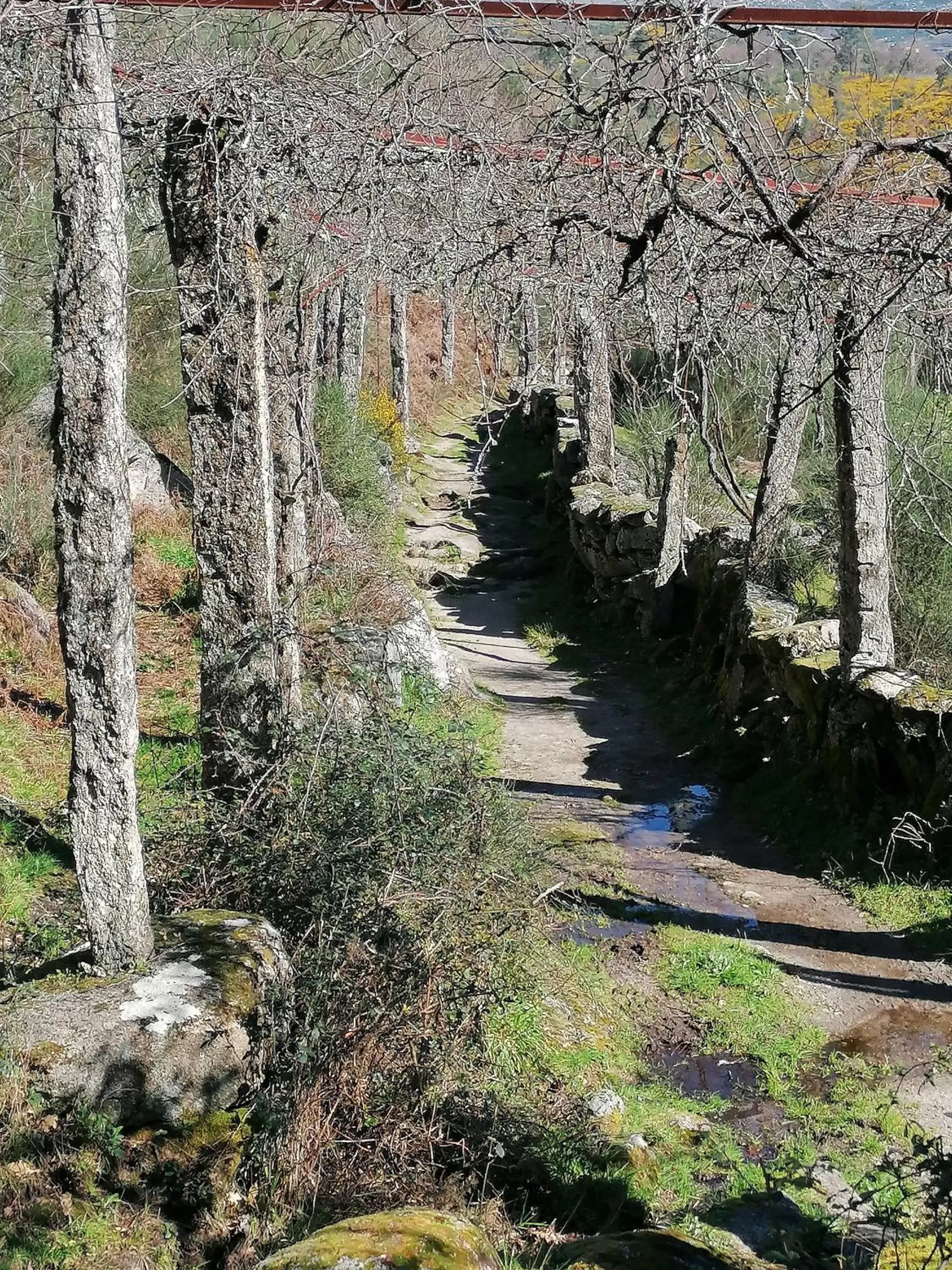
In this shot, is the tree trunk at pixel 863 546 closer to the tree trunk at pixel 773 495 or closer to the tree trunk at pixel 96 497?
the tree trunk at pixel 773 495

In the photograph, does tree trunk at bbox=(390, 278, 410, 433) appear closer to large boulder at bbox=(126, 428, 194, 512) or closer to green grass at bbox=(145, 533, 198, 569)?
large boulder at bbox=(126, 428, 194, 512)

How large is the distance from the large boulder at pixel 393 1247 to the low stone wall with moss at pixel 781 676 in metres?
4.27

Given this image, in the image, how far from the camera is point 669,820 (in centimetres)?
996

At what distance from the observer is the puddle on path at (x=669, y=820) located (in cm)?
946

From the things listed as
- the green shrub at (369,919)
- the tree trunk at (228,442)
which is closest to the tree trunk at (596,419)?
the tree trunk at (228,442)

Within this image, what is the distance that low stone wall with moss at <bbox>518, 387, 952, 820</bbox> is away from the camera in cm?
858

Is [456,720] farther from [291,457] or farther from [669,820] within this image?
[669,820]

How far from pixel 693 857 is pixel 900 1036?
2.66 m

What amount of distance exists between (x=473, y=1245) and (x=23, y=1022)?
67.5 inches

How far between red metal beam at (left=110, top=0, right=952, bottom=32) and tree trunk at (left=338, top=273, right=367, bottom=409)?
18355 mm

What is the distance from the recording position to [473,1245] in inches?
138

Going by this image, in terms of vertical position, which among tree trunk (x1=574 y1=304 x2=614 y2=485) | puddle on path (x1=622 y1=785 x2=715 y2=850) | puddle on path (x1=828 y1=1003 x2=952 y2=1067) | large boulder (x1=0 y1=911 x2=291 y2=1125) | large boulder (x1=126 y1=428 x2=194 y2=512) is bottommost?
puddle on path (x1=828 y1=1003 x2=952 y2=1067)

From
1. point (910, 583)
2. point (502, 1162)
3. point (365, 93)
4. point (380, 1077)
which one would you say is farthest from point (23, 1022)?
point (910, 583)

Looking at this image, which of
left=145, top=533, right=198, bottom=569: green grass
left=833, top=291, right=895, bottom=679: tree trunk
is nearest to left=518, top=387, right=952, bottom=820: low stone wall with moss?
left=833, top=291, right=895, bottom=679: tree trunk
